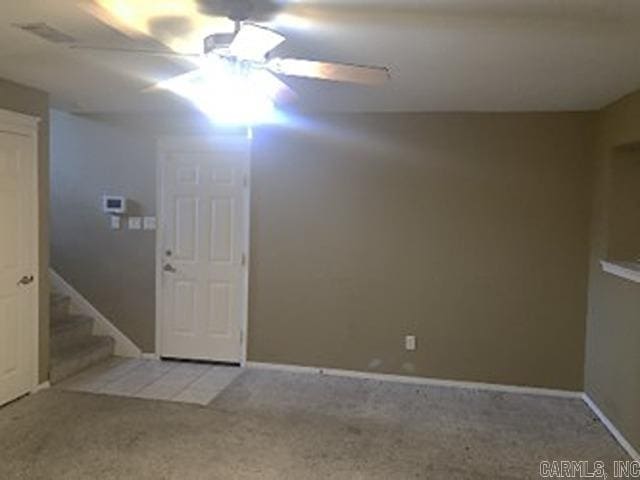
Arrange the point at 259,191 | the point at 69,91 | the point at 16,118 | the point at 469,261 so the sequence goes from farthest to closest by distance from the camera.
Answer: the point at 259,191 < the point at 469,261 < the point at 69,91 < the point at 16,118

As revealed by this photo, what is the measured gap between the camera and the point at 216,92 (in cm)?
273

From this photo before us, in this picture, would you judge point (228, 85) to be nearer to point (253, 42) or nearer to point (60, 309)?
point (253, 42)

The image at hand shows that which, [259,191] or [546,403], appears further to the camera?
[259,191]

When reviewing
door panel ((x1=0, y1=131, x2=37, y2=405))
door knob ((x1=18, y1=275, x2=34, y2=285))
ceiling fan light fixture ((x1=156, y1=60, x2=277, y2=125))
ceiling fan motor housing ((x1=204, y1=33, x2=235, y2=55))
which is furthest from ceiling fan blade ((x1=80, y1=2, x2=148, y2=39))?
door knob ((x1=18, y1=275, x2=34, y2=285))

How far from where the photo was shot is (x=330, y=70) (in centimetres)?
232

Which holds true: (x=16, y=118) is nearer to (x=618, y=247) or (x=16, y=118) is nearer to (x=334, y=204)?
(x=334, y=204)

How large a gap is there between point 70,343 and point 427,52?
4.06 m

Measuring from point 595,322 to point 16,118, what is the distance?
4650 millimetres

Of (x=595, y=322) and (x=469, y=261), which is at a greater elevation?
(x=469, y=261)

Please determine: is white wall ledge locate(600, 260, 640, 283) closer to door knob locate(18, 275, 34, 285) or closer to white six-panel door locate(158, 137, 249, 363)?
white six-panel door locate(158, 137, 249, 363)

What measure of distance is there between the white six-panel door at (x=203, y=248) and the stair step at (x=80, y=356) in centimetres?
53

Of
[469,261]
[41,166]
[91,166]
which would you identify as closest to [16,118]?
[41,166]

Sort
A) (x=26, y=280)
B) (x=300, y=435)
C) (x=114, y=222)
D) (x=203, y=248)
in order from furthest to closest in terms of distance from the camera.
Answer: (x=114, y=222)
(x=203, y=248)
(x=26, y=280)
(x=300, y=435)

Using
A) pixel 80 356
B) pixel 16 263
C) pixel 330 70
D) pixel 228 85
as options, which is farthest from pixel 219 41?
pixel 80 356
